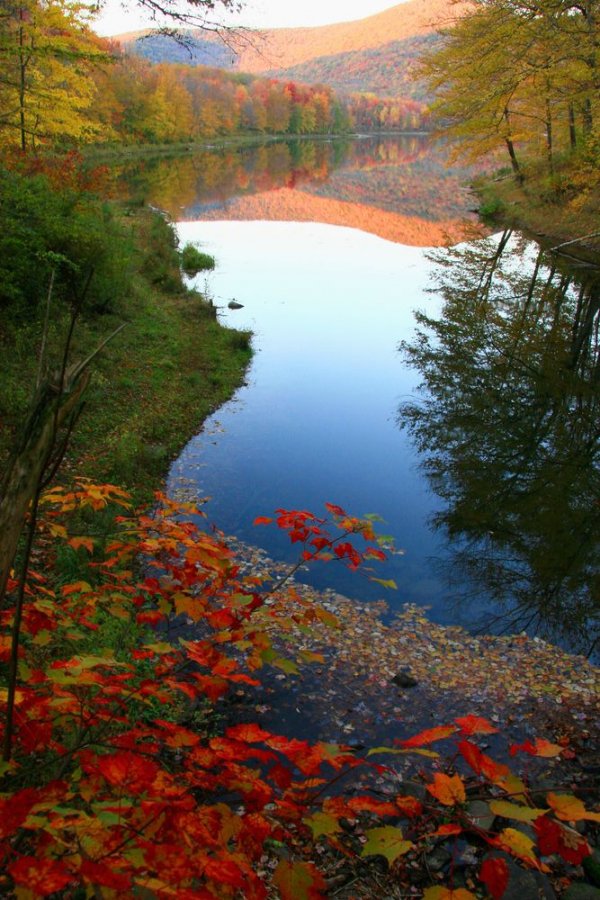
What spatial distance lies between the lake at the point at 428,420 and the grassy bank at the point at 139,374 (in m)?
0.61

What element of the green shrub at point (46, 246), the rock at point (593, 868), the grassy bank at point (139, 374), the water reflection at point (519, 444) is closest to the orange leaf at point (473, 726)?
the rock at point (593, 868)

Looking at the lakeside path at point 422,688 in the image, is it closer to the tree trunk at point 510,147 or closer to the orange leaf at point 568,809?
the orange leaf at point 568,809

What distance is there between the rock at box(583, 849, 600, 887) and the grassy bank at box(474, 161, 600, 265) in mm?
20962

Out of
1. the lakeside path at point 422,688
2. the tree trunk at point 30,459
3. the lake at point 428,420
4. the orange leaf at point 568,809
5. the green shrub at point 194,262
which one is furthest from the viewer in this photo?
the green shrub at point 194,262

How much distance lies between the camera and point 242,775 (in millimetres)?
2852

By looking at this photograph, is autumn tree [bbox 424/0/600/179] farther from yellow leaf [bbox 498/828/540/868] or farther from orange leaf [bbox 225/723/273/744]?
yellow leaf [bbox 498/828/540/868]

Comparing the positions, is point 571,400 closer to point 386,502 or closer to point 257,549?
point 386,502

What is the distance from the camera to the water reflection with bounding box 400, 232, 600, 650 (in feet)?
28.0

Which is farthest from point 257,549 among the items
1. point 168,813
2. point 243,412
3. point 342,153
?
point 342,153

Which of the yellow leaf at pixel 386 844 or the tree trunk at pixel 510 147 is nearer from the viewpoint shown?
the yellow leaf at pixel 386 844

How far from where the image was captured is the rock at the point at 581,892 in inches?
154

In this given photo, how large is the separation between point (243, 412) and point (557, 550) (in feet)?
24.7

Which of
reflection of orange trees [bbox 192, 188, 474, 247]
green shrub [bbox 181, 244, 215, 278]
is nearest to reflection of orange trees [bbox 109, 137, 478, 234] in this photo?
reflection of orange trees [bbox 192, 188, 474, 247]

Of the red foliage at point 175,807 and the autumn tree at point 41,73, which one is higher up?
the autumn tree at point 41,73
